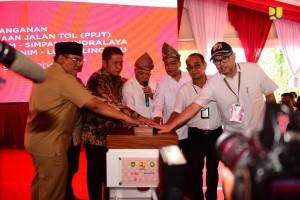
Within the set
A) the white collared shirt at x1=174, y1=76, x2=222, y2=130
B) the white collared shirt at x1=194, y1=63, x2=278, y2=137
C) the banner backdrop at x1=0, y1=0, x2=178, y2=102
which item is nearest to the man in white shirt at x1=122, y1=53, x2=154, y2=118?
the white collared shirt at x1=174, y1=76, x2=222, y2=130

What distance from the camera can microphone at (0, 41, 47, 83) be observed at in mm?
1019

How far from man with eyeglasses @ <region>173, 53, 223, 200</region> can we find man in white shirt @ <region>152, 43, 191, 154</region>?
124 millimetres

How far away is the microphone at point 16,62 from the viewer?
3.34 feet

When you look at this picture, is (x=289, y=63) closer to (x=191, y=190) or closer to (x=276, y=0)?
(x=276, y=0)

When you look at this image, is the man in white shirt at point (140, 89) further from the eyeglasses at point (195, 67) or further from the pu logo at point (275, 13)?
the pu logo at point (275, 13)

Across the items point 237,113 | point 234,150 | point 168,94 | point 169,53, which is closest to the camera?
point 234,150

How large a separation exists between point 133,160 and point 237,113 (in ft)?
3.62

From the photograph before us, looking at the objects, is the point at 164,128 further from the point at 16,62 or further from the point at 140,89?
the point at 16,62

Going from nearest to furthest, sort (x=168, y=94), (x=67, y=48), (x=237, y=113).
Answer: (x=67, y=48) → (x=237, y=113) → (x=168, y=94)

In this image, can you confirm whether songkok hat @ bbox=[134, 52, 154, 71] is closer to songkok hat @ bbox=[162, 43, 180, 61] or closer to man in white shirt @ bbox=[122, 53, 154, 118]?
man in white shirt @ bbox=[122, 53, 154, 118]

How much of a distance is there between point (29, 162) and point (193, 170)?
3.04 m

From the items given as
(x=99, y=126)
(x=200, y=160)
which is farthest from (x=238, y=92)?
(x=99, y=126)

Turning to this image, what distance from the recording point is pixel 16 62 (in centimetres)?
103

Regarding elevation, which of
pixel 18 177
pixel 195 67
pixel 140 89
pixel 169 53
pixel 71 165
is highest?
pixel 169 53
